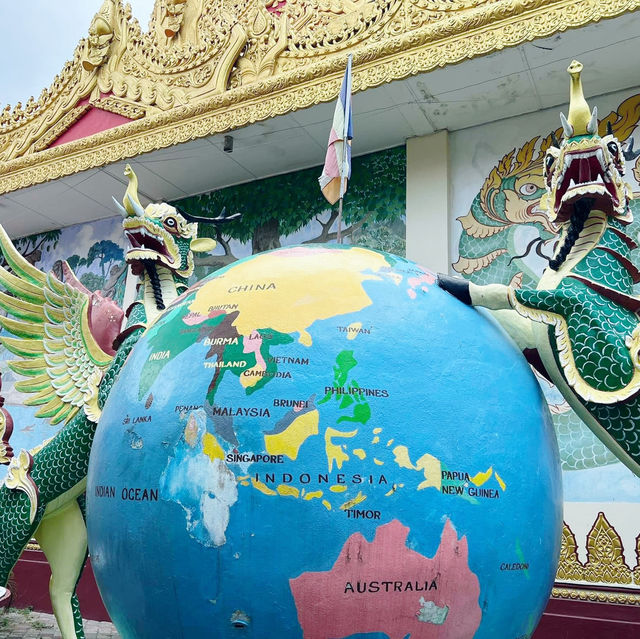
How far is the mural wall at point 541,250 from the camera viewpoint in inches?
175

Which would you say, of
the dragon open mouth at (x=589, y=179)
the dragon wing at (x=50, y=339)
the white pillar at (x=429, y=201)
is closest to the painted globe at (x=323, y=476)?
the dragon open mouth at (x=589, y=179)

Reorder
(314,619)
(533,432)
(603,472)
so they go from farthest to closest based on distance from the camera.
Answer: (603,472) → (533,432) → (314,619)

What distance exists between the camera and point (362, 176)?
6.23 metres

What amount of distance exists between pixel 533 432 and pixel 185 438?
1.04 metres

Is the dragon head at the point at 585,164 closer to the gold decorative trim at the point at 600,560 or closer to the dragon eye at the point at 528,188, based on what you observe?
the gold decorative trim at the point at 600,560

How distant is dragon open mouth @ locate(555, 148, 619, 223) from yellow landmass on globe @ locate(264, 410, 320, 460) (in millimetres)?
1410

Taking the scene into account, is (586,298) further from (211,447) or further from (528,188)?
Result: (528,188)

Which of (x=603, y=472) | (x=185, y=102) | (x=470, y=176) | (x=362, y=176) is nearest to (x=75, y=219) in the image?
(x=185, y=102)

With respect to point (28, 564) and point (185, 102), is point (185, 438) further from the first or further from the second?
point (28, 564)

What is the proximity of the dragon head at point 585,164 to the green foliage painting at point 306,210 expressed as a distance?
130 inches

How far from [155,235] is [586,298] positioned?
87.5 inches

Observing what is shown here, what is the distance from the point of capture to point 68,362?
→ 4109 millimetres

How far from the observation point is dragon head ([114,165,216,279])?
3572 millimetres

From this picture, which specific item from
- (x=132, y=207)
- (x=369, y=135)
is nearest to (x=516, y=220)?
(x=369, y=135)
